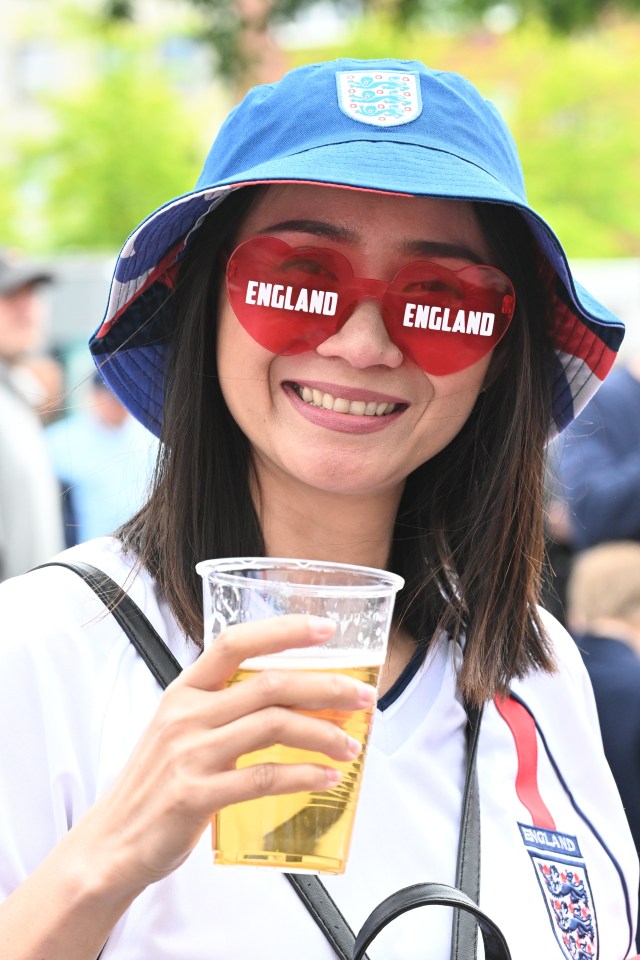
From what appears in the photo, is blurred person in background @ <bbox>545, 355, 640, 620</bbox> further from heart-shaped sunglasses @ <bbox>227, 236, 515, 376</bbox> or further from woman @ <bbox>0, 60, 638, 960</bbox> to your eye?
heart-shaped sunglasses @ <bbox>227, 236, 515, 376</bbox>

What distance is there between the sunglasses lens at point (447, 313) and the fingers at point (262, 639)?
2.52 feet

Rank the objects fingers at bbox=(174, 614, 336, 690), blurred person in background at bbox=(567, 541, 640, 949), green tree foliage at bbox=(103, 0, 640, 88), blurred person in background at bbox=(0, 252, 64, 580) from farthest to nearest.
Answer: green tree foliage at bbox=(103, 0, 640, 88), blurred person in background at bbox=(0, 252, 64, 580), blurred person in background at bbox=(567, 541, 640, 949), fingers at bbox=(174, 614, 336, 690)

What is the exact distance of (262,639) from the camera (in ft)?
4.07

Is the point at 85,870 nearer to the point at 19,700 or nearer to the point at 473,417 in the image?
the point at 19,700

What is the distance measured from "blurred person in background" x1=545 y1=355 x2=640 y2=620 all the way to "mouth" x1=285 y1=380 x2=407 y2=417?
293cm

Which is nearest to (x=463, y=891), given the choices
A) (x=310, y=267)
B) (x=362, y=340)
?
(x=362, y=340)

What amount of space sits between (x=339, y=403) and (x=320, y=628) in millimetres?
753

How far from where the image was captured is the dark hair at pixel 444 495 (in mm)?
2053

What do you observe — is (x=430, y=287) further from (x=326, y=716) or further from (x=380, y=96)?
(x=326, y=716)

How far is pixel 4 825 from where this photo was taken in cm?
158

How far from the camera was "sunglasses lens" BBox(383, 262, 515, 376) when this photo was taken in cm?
192

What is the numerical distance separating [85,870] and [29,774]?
0.25 meters

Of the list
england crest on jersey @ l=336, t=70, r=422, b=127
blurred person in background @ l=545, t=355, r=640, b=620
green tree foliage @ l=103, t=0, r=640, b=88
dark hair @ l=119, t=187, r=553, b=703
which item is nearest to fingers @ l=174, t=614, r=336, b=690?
dark hair @ l=119, t=187, r=553, b=703

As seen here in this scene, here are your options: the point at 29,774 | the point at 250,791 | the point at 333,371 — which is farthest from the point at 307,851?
the point at 333,371
